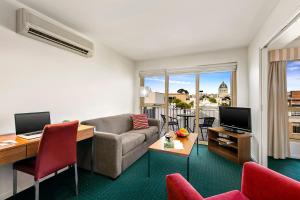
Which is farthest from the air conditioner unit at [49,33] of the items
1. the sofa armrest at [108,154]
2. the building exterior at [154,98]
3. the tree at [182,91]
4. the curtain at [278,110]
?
the curtain at [278,110]

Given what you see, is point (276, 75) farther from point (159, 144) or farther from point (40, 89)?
point (40, 89)

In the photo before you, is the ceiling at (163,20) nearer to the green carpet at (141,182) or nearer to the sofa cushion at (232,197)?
the sofa cushion at (232,197)

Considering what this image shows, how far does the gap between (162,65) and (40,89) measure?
3198mm

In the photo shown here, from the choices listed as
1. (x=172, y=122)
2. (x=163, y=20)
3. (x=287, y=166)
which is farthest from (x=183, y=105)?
(x=163, y=20)

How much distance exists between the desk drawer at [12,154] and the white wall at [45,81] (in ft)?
1.94

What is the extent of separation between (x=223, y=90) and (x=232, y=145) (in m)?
1.63

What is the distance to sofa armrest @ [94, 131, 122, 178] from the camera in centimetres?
227

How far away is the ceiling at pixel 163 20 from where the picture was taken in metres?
2.04

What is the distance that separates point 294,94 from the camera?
3.23m

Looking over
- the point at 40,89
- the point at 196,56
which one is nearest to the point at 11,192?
the point at 40,89

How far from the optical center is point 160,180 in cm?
227

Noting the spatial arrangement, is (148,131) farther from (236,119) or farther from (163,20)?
(163,20)

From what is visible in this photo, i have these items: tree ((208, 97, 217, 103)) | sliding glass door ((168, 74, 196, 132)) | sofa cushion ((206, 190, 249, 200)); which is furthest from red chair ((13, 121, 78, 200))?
tree ((208, 97, 217, 103))

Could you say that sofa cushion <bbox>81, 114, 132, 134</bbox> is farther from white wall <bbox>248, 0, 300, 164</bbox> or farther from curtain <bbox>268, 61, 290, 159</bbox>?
curtain <bbox>268, 61, 290, 159</bbox>
